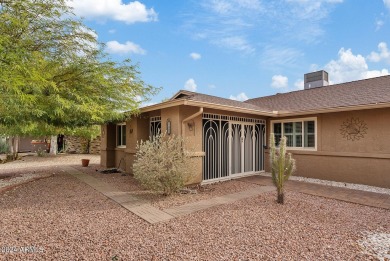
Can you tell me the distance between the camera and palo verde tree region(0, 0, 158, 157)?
6061 millimetres

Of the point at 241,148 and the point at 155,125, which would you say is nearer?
the point at 241,148

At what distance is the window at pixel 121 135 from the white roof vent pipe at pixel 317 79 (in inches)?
473

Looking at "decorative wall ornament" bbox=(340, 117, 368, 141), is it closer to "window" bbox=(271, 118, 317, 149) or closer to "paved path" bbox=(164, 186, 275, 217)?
"window" bbox=(271, 118, 317, 149)

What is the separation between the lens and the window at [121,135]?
1260 cm

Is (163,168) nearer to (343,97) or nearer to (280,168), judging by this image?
(280,168)

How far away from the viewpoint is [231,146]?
9.37 m

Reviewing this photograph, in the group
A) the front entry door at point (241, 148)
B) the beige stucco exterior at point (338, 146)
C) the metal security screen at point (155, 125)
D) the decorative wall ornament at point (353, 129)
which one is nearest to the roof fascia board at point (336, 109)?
the beige stucco exterior at point (338, 146)

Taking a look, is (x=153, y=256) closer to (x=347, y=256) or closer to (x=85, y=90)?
(x=347, y=256)

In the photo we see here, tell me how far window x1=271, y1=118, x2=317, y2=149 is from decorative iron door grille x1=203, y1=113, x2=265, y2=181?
77cm

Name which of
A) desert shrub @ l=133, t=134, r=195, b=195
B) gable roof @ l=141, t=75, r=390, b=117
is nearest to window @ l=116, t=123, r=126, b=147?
gable roof @ l=141, t=75, r=390, b=117

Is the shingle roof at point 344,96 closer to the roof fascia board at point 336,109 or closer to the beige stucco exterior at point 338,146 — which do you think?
the roof fascia board at point 336,109

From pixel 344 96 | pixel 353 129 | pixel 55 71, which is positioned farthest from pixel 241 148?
pixel 55 71

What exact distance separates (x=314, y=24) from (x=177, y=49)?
683 cm

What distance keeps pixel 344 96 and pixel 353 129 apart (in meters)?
1.92
